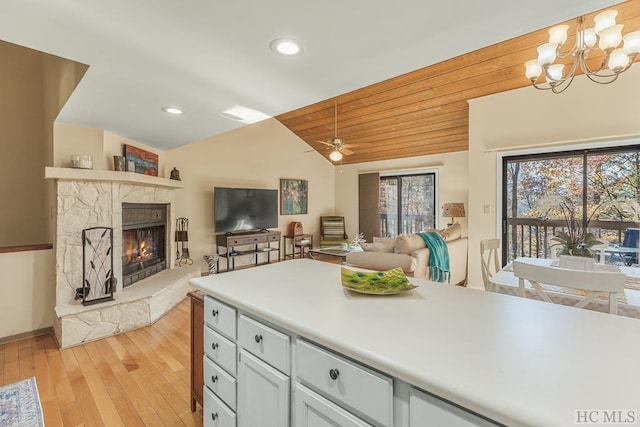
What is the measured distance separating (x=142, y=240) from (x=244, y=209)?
209 cm

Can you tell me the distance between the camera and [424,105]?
4898 mm

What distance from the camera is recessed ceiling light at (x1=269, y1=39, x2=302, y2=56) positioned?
148cm

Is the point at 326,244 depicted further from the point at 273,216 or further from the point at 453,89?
the point at 453,89

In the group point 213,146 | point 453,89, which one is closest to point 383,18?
point 453,89

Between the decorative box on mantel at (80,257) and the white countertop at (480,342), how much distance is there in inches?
86.4

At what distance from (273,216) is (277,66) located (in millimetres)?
4708

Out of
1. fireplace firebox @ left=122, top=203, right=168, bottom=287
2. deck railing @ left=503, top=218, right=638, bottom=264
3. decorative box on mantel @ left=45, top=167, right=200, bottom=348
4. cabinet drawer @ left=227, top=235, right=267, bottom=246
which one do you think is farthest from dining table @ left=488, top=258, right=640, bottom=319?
cabinet drawer @ left=227, top=235, right=267, bottom=246

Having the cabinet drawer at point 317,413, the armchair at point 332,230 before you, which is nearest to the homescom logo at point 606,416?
the cabinet drawer at point 317,413

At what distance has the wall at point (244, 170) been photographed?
5.27 m

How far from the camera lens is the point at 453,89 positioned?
442 cm

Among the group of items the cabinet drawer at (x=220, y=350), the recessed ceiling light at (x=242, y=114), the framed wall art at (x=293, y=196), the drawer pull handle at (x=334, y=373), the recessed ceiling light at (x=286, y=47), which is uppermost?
the recessed ceiling light at (x=286, y=47)

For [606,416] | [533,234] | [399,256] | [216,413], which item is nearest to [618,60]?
[399,256]

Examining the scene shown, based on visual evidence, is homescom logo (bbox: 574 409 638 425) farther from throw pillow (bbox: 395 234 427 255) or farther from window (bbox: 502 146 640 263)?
window (bbox: 502 146 640 263)

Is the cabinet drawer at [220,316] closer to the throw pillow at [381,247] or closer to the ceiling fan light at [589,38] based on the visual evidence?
the throw pillow at [381,247]
